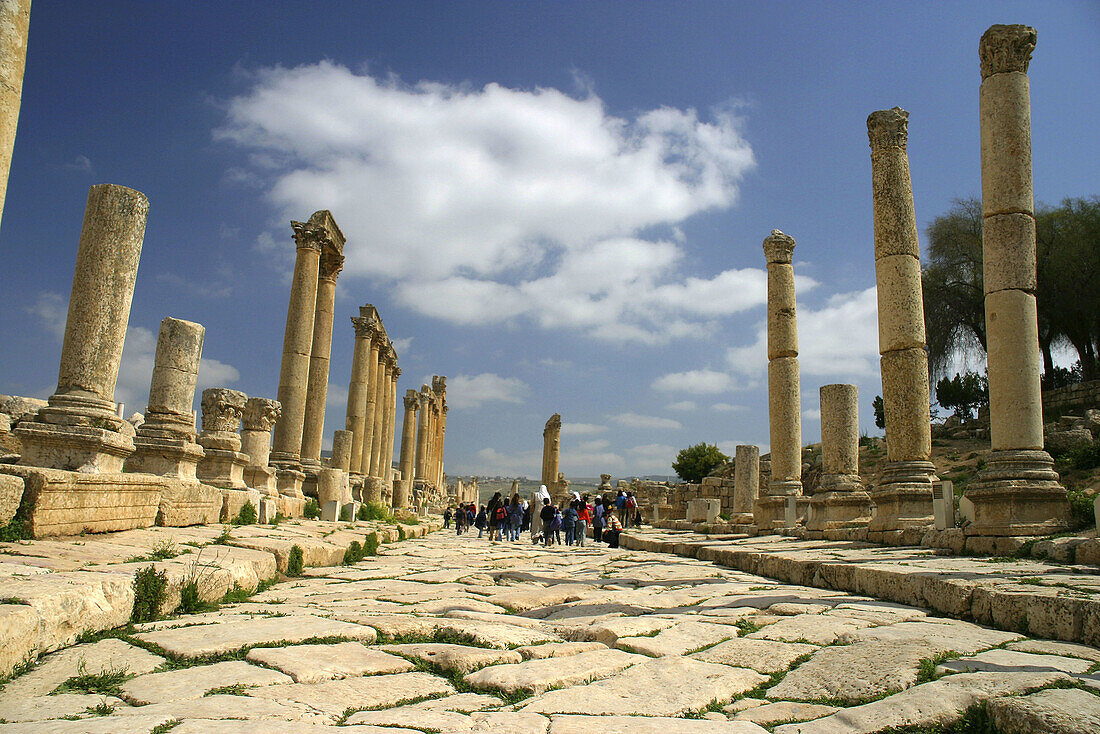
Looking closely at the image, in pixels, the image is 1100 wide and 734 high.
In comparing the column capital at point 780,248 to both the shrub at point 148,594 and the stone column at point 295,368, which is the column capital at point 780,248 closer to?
the stone column at point 295,368

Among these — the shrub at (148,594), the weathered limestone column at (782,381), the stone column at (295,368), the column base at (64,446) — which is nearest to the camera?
the shrub at (148,594)

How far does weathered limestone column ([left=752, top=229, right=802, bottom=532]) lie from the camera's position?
659 inches

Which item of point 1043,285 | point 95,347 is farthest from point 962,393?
point 95,347

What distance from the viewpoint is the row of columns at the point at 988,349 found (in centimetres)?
936

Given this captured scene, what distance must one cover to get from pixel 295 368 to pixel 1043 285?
93.1 feet

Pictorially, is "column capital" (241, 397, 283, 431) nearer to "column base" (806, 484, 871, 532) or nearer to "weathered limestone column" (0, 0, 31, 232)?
"weathered limestone column" (0, 0, 31, 232)

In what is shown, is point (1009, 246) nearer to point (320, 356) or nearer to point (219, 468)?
point (219, 468)

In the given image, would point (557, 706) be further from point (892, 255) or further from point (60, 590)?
point (892, 255)

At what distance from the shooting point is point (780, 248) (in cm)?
1725

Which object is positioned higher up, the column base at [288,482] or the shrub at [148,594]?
the column base at [288,482]

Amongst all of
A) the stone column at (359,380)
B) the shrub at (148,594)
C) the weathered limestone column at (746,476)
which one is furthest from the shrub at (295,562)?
the stone column at (359,380)

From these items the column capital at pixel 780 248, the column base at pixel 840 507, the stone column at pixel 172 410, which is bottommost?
the column base at pixel 840 507

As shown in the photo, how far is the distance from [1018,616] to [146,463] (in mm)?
10056

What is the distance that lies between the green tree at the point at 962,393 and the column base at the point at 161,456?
40.0m
